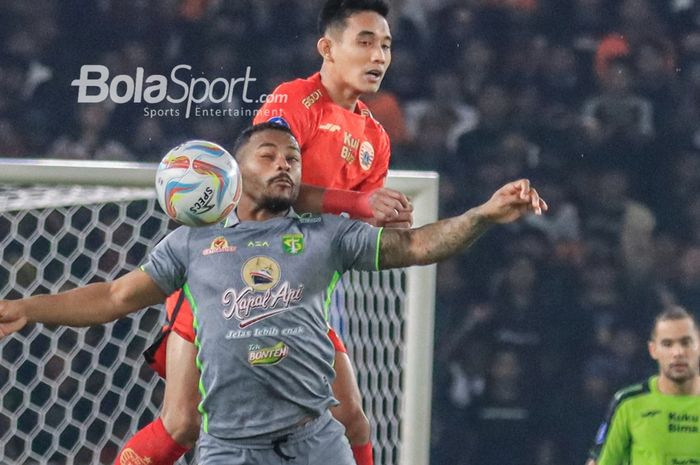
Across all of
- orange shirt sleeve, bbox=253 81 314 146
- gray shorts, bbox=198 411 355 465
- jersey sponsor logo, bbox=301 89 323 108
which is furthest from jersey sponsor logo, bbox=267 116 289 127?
gray shorts, bbox=198 411 355 465

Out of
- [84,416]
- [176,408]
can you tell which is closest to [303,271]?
[176,408]

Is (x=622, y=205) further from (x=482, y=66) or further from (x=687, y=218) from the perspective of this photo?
(x=482, y=66)

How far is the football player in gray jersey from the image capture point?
2.91 m

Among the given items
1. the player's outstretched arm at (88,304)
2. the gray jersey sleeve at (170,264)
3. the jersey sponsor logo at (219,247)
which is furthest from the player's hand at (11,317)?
the jersey sponsor logo at (219,247)

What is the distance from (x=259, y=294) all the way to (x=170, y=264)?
0.24 meters

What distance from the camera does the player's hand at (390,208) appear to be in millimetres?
2961

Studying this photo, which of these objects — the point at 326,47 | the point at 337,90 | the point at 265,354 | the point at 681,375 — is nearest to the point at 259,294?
the point at 265,354

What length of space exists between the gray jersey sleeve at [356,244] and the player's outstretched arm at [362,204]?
1.8 inches

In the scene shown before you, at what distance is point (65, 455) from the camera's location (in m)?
4.05

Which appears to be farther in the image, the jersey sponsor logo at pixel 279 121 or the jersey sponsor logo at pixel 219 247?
the jersey sponsor logo at pixel 279 121

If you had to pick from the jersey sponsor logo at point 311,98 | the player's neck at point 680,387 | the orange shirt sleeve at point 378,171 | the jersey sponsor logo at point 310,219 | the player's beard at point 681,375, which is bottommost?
the player's neck at point 680,387

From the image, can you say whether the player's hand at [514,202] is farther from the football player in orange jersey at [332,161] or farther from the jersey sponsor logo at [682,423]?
the jersey sponsor logo at [682,423]

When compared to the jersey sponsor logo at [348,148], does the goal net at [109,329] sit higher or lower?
lower

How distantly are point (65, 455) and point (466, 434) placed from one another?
3.47 m
